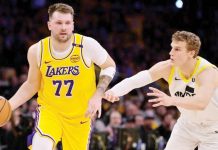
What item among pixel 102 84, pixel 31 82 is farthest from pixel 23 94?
pixel 102 84

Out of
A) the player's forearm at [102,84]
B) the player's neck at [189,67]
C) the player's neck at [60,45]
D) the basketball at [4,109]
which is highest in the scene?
the player's neck at [60,45]

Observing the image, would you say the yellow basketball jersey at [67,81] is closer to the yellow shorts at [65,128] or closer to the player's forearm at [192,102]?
the yellow shorts at [65,128]

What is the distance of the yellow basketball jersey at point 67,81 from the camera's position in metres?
6.33

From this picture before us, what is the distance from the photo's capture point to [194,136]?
6371 mm

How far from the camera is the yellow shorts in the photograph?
20.8 ft

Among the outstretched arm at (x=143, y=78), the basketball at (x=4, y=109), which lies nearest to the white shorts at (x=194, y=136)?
the outstretched arm at (x=143, y=78)

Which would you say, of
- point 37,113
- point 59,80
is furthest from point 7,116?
point 59,80

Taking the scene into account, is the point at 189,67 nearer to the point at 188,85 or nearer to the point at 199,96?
the point at 188,85

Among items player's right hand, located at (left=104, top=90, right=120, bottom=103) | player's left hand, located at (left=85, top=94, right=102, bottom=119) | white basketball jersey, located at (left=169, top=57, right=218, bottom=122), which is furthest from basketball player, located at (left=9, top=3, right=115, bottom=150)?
white basketball jersey, located at (left=169, top=57, right=218, bottom=122)

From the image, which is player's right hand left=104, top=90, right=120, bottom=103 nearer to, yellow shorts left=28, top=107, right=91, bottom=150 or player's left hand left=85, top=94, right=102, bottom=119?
player's left hand left=85, top=94, right=102, bottom=119

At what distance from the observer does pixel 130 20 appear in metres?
19.4

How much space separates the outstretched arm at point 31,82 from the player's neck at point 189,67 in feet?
5.32

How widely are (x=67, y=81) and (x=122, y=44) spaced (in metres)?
11.7

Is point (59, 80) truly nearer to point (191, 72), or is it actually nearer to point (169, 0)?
point (191, 72)
